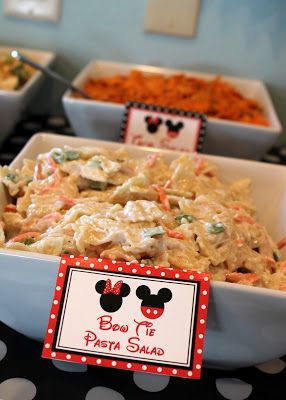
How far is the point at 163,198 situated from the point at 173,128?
447mm

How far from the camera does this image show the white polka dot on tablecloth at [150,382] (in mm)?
855

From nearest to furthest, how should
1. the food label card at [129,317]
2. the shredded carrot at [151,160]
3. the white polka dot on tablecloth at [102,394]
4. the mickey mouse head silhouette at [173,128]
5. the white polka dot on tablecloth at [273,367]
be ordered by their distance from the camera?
the food label card at [129,317] < the white polka dot on tablecloth at [102,394] < the white polka dot on tablecloth at [273,367] < the shredded carrot at [151,160] < the mickey mouse head silhouette at [173,128]

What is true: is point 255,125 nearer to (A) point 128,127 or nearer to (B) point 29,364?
(A) point 128,127

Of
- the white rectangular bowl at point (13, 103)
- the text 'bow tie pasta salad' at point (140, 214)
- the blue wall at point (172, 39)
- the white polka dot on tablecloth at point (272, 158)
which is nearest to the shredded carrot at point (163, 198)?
the text 'bow tie pasta salad' at point (140, 214)

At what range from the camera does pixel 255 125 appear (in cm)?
155

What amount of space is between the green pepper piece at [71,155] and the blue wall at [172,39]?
97cm

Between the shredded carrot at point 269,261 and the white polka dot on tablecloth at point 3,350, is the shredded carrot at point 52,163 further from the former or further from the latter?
the shredded carrot at point 269,261

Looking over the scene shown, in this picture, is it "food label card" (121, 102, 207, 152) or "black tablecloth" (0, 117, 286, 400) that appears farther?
"food label card" (121, 102, 207, 152)

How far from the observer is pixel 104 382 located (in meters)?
0.86

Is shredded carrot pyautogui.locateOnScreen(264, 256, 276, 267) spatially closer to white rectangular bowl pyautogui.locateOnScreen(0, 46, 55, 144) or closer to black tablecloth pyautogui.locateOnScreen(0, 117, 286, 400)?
black tablecloth pyautogui.locateOnScreen(0, 117, 286, 400)

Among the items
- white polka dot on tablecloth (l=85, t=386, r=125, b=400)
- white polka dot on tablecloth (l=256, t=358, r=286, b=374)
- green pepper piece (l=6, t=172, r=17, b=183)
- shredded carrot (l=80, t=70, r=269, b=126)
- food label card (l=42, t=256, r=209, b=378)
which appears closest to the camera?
food label card (l=42, t=256, r=209, b=378)

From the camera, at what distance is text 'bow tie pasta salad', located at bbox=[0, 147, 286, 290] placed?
2.78 feet

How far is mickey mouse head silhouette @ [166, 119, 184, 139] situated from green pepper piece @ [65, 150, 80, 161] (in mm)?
389

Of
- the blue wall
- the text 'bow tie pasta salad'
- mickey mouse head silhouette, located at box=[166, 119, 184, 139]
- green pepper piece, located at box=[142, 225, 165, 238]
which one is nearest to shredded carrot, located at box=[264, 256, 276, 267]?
the text 'bow tie pasta salad'
